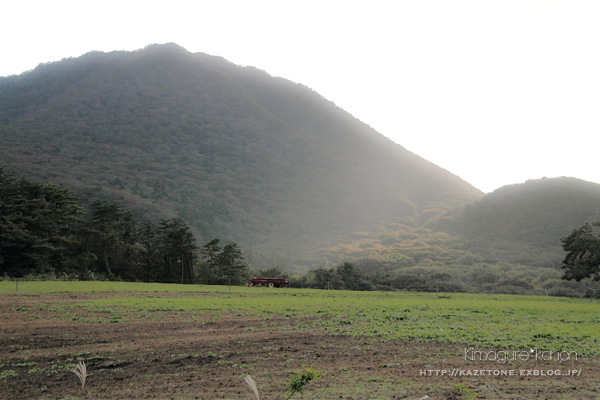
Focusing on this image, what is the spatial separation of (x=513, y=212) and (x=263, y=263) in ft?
213

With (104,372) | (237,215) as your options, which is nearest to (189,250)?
(104,372)

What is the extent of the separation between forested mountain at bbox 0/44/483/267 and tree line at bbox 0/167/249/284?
35.6m

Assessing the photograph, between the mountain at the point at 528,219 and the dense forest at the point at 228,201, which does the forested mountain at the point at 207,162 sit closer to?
the dense forest at the point at 228,201

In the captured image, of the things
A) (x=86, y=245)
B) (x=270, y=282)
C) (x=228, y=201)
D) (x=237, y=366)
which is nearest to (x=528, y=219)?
(x=270, y=282)

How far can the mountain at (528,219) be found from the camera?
79.9 meters

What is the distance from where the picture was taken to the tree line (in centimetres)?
3944

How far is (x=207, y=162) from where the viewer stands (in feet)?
504

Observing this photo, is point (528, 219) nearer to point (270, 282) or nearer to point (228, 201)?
point (270, 282)

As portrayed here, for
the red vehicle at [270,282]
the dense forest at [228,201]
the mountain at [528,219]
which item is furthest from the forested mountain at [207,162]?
the red vehicle at [270,282]

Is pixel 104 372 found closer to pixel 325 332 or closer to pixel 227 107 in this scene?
pixel 325 332

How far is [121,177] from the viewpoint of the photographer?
391 ft

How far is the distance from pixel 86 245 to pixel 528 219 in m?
92.4

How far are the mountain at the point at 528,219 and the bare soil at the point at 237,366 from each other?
243ft

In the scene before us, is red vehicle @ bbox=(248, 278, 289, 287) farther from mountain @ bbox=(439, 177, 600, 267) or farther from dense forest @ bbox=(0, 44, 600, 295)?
mountain @ bbox=(439, 177, 600, 267)
